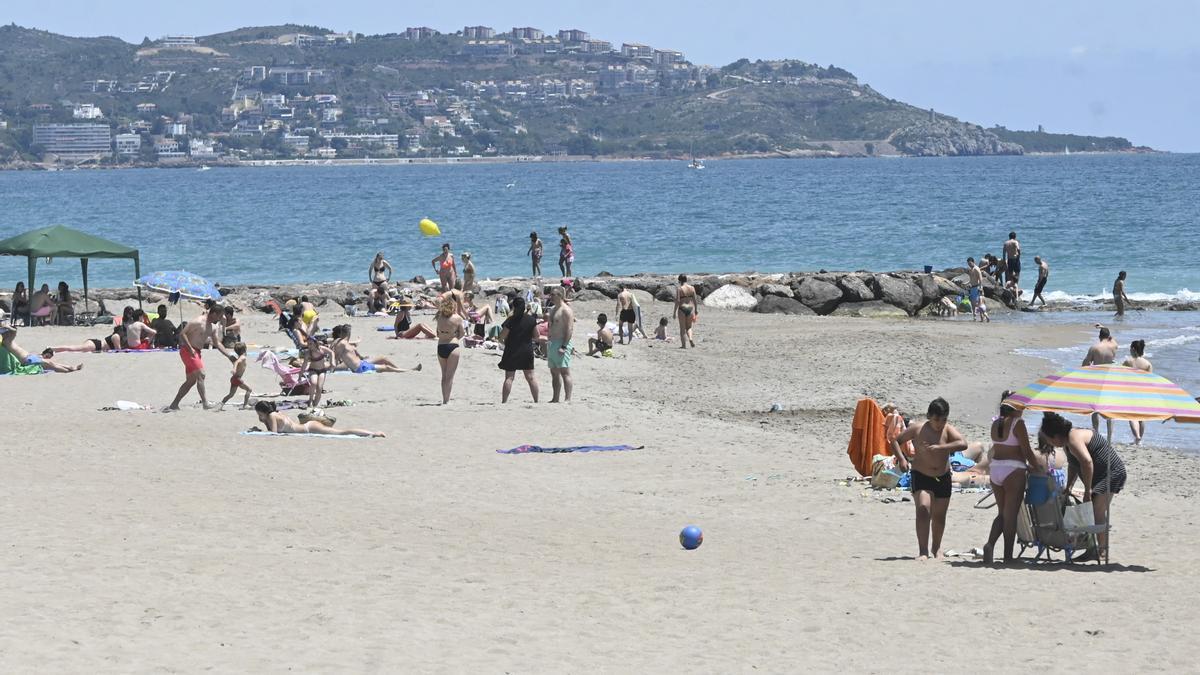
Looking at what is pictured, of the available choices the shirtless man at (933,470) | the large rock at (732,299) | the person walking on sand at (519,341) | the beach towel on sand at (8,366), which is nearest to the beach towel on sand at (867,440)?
the shirtless man at (933,470)

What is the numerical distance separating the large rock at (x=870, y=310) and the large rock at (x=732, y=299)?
65.2 inches

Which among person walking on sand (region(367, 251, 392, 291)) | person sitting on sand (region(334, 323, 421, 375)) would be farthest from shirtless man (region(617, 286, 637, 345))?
person walking on sand (region(367, 251, 392, 291))

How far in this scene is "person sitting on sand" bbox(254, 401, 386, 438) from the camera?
1442 centimetres

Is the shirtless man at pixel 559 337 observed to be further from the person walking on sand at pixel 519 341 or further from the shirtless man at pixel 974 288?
the shirtless man at pixel 974 288

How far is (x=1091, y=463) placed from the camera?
A: 9.45 m

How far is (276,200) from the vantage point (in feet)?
293

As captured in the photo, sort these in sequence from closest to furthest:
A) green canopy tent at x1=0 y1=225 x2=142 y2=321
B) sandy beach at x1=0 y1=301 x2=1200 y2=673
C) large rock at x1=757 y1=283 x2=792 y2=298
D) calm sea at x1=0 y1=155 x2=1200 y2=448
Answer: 1. sandy beach at x1=0 y1=301 x2=1200 y2=673
2. green canopy tent at x1=0 y1=225 x2=142 y2=321
3. large rock at x1=757 y1=283 x2=792 y2=298
4. calm sea at x1=0 y1=155 x2=1200 y2=448

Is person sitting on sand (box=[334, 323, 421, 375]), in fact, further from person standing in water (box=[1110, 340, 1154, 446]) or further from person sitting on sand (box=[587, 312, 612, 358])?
person standing in water (box=[1110, 340, 1154, 446])

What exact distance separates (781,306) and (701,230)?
26.8 m

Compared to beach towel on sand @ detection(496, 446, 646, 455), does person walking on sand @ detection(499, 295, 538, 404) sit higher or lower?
higher

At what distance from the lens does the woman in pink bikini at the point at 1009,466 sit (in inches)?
378

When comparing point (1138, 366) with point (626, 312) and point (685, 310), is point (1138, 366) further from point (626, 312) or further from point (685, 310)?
point (626, 312)

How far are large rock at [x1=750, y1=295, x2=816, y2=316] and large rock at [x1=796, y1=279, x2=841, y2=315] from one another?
0.51 ft

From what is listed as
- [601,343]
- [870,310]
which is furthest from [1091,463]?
[870,310]
